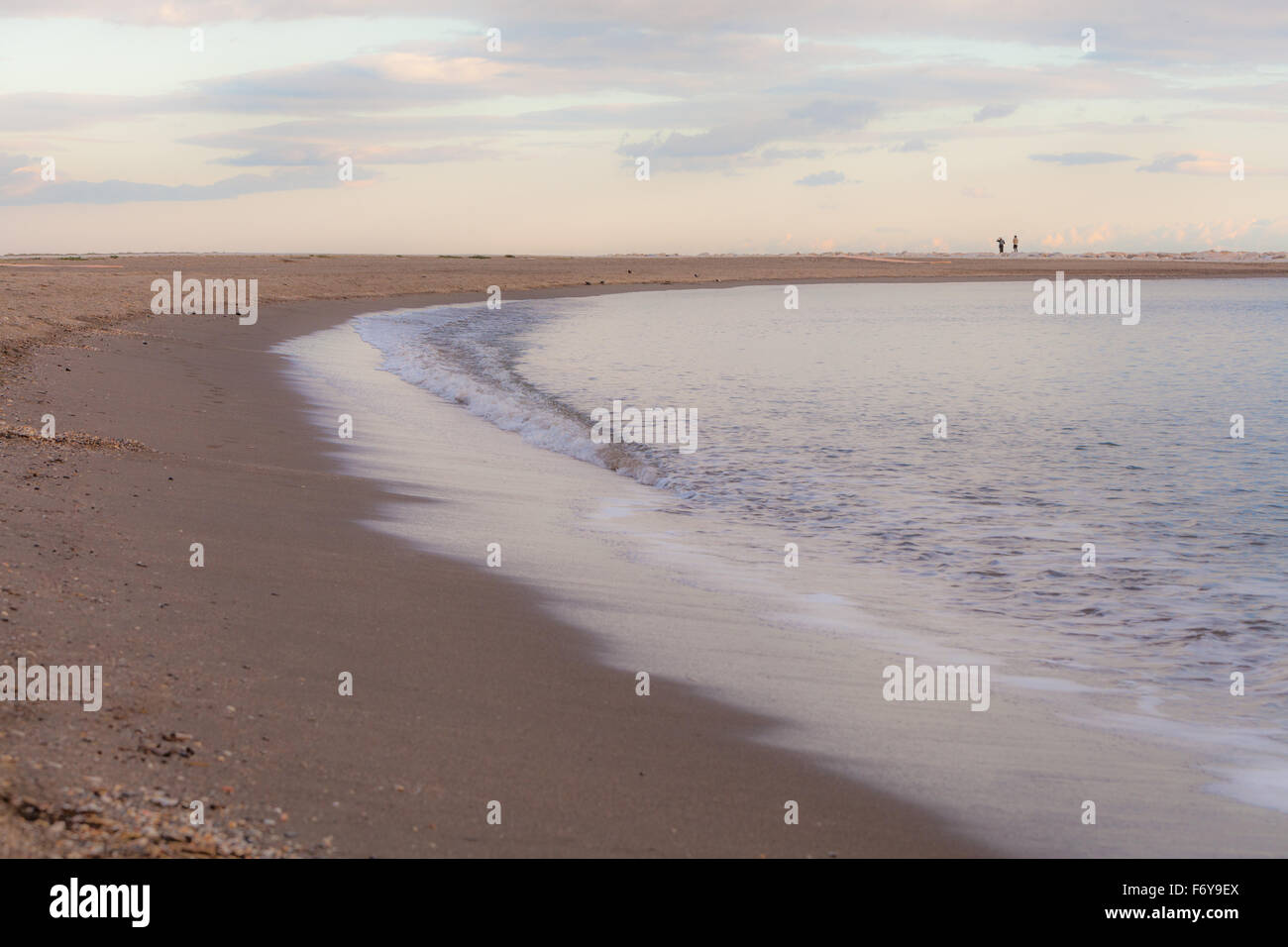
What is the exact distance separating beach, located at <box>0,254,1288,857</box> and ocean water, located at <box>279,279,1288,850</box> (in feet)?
2.84

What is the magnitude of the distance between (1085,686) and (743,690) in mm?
2308

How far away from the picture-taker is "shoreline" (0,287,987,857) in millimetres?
4449

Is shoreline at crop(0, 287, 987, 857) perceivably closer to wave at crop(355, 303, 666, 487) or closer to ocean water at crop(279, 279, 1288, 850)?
ocean water at crop(279, 279, 1288, 850)

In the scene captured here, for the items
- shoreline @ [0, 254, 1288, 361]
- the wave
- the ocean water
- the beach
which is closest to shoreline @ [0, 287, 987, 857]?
the beach

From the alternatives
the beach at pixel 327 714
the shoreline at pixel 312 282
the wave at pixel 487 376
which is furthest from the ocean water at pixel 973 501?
the shoreline at pixel 312 282

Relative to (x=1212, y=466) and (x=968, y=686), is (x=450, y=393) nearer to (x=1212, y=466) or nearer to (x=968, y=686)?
(x=1212, y=466)

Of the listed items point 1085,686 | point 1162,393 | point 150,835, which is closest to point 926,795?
point 1085,686

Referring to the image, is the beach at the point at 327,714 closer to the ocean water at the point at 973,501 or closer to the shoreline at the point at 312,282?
the ocean water at the point at 973,501

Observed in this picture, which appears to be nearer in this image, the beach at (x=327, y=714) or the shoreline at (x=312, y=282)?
the beach at (x=327, y=714)

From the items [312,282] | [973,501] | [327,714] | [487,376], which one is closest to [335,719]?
[327,714]

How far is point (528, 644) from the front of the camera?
23.3ft

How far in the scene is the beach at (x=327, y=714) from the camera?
4443 mm

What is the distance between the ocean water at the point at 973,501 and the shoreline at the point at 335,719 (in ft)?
2.94

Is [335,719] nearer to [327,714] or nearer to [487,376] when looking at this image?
[327,714]
